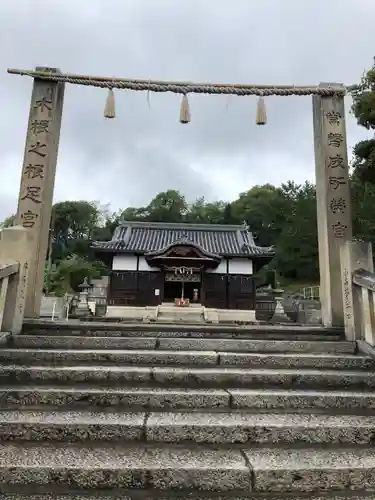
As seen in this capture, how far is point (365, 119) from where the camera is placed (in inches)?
345

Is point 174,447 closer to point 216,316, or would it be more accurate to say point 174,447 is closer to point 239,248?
point 216,316

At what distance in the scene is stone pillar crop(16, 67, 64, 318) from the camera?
477cm

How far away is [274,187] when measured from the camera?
5712 cm

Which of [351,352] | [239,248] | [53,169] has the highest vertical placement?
[239,248]

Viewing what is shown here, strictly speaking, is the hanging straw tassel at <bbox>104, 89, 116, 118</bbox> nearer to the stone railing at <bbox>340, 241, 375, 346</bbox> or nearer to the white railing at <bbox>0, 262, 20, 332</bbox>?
the white railing at <bbox>0, 262, 20, 332</bbox>

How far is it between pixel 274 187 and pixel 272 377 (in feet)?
186

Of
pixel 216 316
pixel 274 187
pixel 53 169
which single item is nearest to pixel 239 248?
pixel 216 316

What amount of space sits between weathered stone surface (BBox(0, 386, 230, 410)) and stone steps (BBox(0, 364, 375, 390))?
0.69 ft

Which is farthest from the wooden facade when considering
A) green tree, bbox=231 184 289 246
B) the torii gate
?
green tree, bbox=231 184 289 246

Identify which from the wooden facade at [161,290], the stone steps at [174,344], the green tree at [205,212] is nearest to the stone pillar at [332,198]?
the stone steps at [174,344]

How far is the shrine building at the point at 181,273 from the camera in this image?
20391 mm

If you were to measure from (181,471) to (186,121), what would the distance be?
15.6 feet

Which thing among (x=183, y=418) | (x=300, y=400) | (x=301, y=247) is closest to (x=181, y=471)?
(x=183, y=418)

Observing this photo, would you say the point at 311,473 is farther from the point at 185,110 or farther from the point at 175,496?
the point at 185,110
